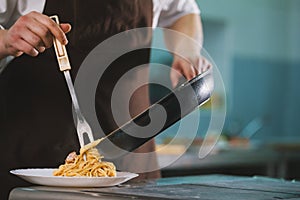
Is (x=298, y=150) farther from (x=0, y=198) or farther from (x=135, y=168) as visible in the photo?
(x=0, y=198)

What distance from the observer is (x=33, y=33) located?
4.45 feet

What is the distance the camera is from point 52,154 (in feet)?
5.34

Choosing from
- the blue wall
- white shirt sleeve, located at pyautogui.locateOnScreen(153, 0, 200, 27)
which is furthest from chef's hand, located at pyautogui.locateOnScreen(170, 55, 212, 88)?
the blue wall

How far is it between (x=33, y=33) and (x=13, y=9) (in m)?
0.28

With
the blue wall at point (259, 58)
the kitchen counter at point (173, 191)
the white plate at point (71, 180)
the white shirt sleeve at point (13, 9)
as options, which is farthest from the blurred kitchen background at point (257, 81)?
the white plate at point (71, 180)

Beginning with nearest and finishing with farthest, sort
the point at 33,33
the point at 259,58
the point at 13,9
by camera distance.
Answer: the point at 33,33, the point at 13,9, the point at 259,58

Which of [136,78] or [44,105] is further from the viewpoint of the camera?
[136,78]

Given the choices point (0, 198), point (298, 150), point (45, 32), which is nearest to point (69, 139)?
point (0, 198)

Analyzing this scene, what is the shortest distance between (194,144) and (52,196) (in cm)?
221

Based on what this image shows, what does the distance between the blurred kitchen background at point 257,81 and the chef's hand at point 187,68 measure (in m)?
1.64

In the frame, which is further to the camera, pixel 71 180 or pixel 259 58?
pixel 259 58

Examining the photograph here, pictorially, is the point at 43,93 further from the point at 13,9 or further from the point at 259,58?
the point at 259,58

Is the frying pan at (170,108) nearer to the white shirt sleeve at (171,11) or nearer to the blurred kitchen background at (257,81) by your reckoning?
the white shirt sleeve at (171,11)

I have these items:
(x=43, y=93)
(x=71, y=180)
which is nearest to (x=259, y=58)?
(x=43, y=93)
